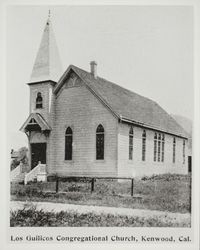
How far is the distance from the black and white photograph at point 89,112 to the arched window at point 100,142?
0.02 meters

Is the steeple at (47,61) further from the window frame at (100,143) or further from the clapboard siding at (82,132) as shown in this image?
the window frame at (100,143)

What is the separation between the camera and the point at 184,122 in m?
5.71

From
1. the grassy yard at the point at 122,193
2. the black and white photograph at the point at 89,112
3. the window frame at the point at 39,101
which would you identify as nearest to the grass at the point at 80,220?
the black and white photograph at the point at 89,112

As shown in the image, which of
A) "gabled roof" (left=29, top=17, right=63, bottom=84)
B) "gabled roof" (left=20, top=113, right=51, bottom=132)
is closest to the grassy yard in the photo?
"gabled roof" (left=20, top=113, right=51, bottom=132)

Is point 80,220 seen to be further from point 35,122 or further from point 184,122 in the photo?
point 184,122

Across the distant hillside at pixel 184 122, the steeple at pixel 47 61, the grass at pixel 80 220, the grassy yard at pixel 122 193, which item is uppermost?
the steeple at pixel 47 61

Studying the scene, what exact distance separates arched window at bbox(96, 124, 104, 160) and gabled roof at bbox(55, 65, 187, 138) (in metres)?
0.40

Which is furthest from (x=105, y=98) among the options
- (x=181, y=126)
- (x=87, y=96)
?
(x=181, y=126)

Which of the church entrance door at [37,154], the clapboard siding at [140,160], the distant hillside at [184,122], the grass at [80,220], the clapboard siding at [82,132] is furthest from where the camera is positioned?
the clapboard siding at [82,132]

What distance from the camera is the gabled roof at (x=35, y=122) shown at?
575cm

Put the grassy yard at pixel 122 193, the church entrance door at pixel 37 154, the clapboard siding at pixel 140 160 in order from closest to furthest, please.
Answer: the grassy yard at pixel 122 193
the church entrance door at pixel 37 154
the clapboard siding at pixel 140 160

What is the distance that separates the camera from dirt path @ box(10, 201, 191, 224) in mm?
5312

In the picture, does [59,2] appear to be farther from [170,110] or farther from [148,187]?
[148,187]

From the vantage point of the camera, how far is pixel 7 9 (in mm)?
5336
